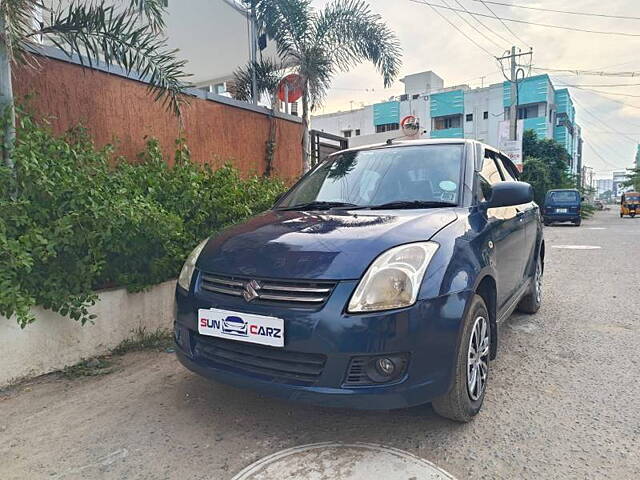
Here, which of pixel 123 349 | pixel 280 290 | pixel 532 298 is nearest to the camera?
pixel 280 290

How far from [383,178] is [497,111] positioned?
132 feet

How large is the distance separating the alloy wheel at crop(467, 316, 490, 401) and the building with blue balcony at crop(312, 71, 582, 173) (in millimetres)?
34267

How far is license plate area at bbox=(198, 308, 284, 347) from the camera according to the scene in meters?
2.00

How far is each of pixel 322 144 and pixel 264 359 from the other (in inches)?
340

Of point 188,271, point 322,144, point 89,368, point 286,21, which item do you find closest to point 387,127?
point 322,144

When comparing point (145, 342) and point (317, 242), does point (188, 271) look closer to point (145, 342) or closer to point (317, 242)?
point (317, 242)

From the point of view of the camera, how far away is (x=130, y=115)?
4.86 m

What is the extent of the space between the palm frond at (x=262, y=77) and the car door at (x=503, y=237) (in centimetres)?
550

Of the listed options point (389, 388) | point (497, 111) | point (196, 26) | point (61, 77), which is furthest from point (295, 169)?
point (497, 111)

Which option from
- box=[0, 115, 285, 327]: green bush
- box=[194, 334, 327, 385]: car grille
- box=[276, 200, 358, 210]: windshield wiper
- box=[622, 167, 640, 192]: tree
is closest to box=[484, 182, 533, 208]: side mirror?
box=[276, 200, 358, 210]: windshield wiper

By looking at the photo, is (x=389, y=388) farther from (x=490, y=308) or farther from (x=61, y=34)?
(x=61, y=34)

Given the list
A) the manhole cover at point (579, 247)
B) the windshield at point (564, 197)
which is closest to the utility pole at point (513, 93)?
the windshield at point (564, 197)

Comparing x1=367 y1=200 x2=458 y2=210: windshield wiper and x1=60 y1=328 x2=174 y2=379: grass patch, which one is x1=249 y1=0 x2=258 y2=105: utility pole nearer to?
x1=60 y1=328 x2=174 y2=379: grass patch

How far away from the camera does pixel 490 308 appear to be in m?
2.66
